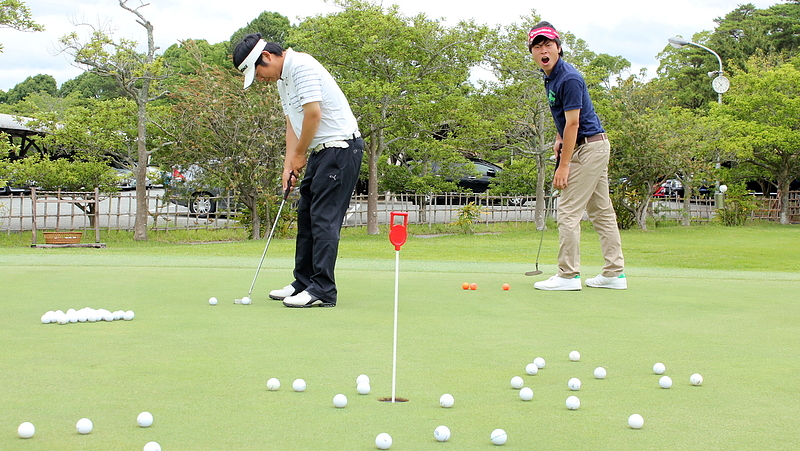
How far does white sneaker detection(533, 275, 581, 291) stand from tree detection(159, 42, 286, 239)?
39.4 ft

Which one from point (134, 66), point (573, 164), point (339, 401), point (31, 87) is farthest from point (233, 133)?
point (31, 87)

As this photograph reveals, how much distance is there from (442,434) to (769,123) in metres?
29.3

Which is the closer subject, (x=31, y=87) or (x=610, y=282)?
(x=610, y=282)

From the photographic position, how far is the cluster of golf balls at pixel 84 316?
156 inches

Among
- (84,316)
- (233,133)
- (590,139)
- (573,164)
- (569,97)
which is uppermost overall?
(233,133)

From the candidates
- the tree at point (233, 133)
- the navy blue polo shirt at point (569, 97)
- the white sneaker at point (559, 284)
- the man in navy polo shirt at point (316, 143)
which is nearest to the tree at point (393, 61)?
the tree at point (233, 133)

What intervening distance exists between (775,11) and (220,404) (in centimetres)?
5560

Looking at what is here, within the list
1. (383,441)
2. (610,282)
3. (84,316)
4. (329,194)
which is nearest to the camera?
(383,441)

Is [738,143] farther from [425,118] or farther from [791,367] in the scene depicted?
[791,367]

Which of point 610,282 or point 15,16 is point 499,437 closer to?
point 610,282

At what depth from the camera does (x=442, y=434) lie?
210 centimetres

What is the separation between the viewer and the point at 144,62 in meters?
17.2

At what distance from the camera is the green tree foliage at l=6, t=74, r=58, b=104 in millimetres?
71312

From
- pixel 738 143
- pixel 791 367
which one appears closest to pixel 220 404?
pixel 791 367
